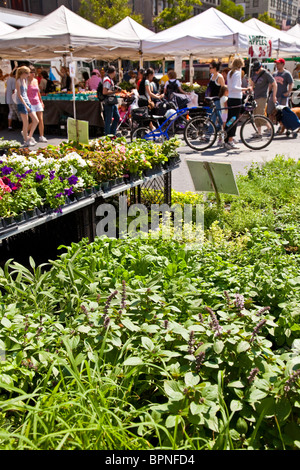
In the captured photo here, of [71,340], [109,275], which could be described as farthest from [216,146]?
[71,340]

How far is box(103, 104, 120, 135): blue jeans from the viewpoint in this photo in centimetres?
1190

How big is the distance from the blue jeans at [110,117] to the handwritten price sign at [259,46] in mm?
5016

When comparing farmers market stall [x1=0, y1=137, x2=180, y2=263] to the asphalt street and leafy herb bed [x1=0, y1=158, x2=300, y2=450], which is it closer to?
leafy herb bed [x1=0, y1=158, x2=300, y2=450]

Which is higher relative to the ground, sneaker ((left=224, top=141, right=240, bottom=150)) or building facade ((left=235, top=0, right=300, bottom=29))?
building facade ((left=235, top=0, right=300, bottom=29))

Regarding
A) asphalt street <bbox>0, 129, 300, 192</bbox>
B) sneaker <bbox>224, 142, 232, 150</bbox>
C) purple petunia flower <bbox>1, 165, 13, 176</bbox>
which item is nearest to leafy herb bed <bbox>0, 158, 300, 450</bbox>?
purple petunia flower <bbox>1, 165, 13, 176</bbox>

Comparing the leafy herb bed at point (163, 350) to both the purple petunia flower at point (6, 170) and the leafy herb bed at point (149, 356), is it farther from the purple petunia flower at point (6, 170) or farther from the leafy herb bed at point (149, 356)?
the purple petunia flower at point (6, 170)

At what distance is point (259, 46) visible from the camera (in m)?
14.1

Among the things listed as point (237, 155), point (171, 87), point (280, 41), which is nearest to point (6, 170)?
point (237, 155)

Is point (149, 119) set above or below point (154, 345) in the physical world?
above

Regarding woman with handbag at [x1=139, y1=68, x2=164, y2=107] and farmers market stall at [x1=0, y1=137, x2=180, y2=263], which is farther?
woman with handbag at [x1=139, y1=68, x2=164, y2=107]

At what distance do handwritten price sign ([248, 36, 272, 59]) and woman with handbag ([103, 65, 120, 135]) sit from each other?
4.81 m

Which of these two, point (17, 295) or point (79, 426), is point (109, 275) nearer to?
point (17, 295)

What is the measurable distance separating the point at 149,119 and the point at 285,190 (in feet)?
19.6

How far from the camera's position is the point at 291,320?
2332mm
